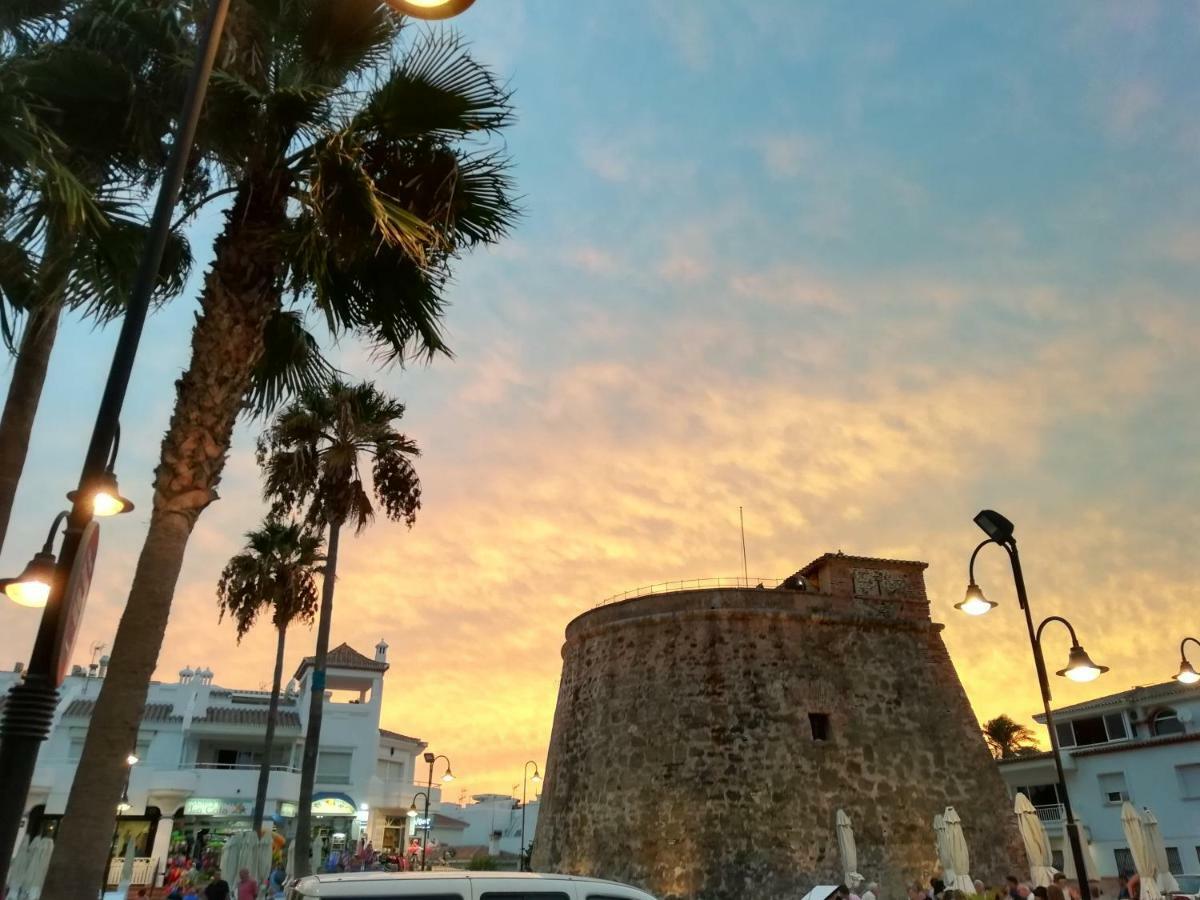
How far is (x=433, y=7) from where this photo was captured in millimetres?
3930

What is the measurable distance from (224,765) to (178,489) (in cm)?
2818

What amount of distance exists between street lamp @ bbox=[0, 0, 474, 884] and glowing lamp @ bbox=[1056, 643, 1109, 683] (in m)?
9.56

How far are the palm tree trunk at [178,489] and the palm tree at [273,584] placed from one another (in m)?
15.5

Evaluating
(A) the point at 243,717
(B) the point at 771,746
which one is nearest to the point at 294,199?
(B) the point at 771,746

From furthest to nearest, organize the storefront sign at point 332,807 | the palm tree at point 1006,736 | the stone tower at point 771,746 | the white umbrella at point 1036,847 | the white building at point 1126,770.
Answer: the palm tree at point 1006,736 → the storefront sign at point 332,807 → the white building at point 1126,770 → the stone tower at point 771,746 → the white umbrella at point 1036,847

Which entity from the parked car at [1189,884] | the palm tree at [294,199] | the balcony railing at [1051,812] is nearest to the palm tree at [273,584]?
the palm tree at [294,199]

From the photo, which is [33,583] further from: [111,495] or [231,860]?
[231,860]

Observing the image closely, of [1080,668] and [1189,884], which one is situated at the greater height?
[1080,668]

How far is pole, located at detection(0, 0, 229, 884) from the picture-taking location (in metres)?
3.46

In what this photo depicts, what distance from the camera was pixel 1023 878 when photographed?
22328mm

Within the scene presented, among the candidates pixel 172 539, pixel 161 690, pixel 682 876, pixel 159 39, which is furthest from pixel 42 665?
pixel 161 690

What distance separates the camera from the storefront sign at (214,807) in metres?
28.2

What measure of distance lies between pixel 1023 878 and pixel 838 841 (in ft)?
21.5

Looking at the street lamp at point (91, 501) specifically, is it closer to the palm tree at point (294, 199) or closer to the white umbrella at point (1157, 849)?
the palm tree at point (294, 199)
